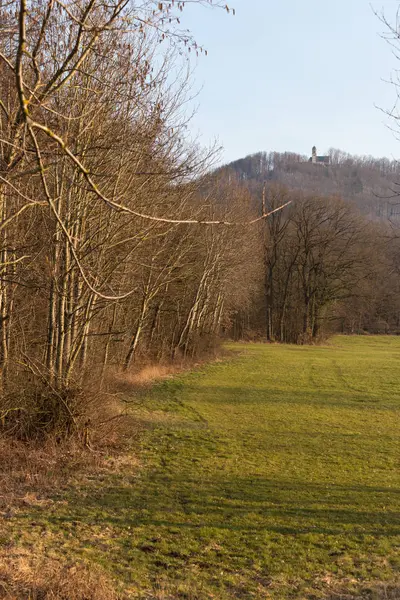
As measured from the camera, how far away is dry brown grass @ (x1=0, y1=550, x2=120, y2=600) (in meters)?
4.35

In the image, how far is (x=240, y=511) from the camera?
24.1 ft

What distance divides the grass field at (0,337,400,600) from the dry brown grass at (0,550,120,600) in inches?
13.3

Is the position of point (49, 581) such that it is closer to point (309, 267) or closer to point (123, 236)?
point (123, 236)

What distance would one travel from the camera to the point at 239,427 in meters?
13.0

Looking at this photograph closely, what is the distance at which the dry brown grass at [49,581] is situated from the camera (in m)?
4.35

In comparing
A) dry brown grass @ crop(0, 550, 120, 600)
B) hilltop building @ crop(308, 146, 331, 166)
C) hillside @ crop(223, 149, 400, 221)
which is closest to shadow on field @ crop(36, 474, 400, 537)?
dry brown grass @ crop(0, 550, 120, 600)

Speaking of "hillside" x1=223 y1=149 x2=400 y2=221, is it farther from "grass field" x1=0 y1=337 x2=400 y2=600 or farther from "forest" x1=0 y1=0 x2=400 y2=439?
"grass field" x1=0 y1=337 x2=400 y2=600

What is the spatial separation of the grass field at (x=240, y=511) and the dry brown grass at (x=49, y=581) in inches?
13.3

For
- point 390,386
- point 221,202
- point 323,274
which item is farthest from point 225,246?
point 323,274

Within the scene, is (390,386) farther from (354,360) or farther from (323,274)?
(323,274)

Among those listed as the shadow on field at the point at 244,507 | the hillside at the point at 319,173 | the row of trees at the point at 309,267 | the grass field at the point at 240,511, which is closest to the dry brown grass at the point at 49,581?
the grass field at the point at 240,511

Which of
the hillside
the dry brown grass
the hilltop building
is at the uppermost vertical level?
the hilltop building

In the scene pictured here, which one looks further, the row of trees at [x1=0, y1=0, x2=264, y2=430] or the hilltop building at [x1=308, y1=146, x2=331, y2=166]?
the hilltop building at [x1=308, y1=146, x2=331, y2=166]

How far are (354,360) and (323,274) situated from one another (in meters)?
16.3
